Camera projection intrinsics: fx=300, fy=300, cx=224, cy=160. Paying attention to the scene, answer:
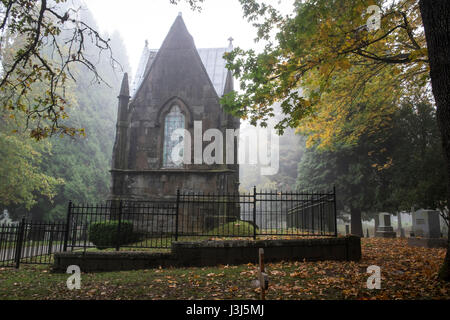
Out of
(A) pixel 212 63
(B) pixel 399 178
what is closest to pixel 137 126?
(A) pixel 212 63

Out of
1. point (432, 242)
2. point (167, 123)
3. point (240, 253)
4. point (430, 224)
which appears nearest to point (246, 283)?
point (240, 253)

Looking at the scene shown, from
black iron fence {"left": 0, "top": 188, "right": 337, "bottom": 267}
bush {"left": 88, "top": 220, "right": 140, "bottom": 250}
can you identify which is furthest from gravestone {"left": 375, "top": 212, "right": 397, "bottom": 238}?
bush {"left": 88, "top": 220, "right": 140, "bottom": 250}

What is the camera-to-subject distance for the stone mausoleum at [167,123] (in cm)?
1484

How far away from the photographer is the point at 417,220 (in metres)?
14.1

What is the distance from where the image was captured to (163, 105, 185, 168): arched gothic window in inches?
615

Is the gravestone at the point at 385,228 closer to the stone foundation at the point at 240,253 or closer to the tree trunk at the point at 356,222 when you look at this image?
the tree trunk at the point at 356,222

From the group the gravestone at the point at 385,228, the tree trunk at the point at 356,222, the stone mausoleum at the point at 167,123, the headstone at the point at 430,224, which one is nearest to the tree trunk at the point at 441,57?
the headstone at the point at 430,224

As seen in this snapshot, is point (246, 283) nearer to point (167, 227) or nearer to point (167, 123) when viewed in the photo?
point (167, 227)

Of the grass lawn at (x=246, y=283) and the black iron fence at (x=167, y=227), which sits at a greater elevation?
the black iron fence at (x=167, y=227)

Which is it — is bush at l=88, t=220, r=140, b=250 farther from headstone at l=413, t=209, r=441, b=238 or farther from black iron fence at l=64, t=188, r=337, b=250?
headstone at l=413, t=209, r=441, b=238

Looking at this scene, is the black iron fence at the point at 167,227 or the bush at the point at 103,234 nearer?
the black iron fence at the point at 167,227

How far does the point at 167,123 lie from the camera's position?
634 inches

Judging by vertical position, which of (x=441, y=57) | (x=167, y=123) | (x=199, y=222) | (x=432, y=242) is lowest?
(x=432, y=242)

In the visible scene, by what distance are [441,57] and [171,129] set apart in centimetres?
1250
